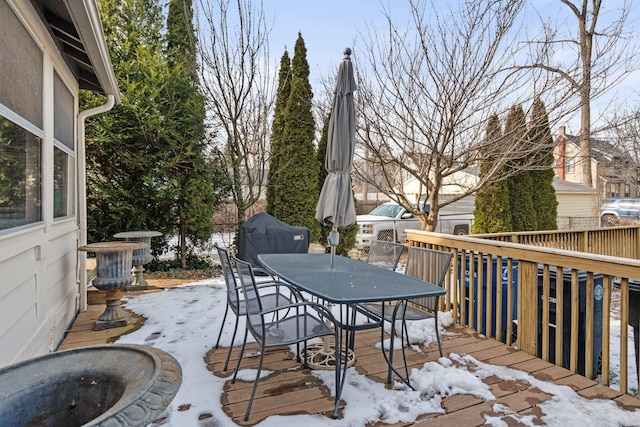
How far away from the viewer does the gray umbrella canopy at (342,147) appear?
326cm

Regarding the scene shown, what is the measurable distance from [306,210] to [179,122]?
114 inches

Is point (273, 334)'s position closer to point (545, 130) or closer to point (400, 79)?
point (400, 79)

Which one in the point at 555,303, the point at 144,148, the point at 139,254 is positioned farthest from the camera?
the point at 144,148

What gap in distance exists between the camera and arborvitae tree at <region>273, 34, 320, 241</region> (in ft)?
25.2

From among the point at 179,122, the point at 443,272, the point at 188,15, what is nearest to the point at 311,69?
the point at 188,15

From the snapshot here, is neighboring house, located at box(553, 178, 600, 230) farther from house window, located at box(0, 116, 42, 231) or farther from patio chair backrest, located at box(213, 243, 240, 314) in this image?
house window, located at box(0, 116, 42, 231)

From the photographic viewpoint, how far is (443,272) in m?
3.15

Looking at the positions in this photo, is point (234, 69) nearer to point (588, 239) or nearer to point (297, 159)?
point (297, 159)

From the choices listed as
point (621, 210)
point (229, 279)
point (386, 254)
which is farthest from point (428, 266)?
point (621, 210)

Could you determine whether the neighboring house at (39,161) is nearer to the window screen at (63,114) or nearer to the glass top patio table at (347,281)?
the window screen at (63,114)

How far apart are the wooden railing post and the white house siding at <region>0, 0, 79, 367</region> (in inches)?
141

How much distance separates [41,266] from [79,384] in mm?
2126

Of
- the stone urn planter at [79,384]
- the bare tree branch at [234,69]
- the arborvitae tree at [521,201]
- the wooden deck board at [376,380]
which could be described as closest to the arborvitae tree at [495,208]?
the arborvitae tree at [521,201]

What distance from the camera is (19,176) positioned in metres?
2.34
